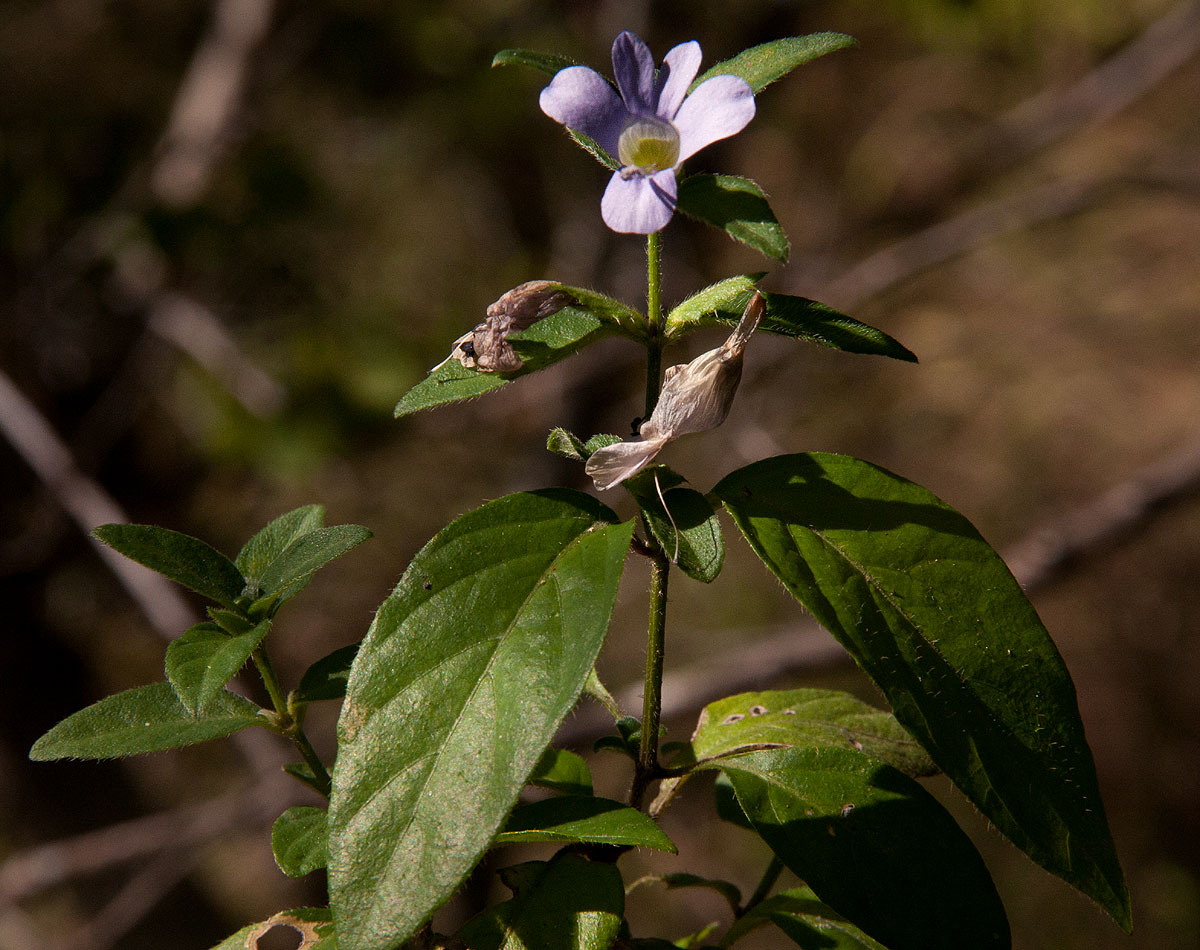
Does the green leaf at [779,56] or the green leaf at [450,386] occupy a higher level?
the green leaf at [779,56]

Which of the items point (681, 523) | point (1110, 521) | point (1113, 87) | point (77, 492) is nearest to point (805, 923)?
point (681, 523)

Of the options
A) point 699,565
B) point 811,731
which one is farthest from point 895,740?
point 699,565

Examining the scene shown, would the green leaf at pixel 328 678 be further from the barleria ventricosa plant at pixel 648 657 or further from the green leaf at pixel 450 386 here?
the green leaf at pixel 450 386

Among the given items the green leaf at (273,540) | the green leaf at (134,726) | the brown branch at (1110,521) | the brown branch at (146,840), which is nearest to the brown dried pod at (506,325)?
the green leaf at (273,540)

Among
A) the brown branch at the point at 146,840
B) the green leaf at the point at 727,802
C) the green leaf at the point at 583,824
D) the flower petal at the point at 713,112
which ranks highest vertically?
the flower petal at the point at 713,112

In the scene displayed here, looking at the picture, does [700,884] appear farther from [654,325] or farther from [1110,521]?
[1110,521]

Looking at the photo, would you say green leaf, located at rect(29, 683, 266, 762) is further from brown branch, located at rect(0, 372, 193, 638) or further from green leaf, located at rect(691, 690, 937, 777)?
brown branch, located at rect(0, 372, 193, 638)
